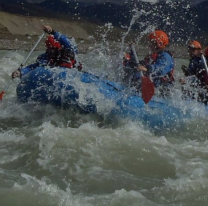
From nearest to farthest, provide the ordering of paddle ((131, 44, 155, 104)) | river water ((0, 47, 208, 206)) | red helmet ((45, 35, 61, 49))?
river water ((0, 47, 208, 206)), paddle ((131, 44, 155, 104)), red helmet ((45, 35, 61, 49))

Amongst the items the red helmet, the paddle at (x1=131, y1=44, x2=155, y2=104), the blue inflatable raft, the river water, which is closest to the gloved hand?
the blue inflatable raft

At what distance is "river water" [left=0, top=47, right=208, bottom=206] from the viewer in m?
4.39

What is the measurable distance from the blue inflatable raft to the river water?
0.43 ft

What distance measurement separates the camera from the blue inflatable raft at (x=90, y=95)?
6633 millimetres

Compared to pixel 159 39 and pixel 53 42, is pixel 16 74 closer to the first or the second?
pixel 53 42

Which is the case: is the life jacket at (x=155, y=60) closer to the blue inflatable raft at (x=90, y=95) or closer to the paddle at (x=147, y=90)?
the blue inflatable raft at (x=90, y=95)

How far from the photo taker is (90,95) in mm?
6617

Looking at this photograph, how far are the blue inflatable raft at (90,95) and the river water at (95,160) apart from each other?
131 mm

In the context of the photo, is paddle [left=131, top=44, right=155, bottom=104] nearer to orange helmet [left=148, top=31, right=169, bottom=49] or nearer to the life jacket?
the life jacket

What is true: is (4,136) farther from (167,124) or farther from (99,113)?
(167,124)

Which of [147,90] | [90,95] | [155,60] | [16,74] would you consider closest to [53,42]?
[16,74]

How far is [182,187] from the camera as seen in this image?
4.67 metres

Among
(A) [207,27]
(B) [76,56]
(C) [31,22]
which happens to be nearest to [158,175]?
(B) [76,56]

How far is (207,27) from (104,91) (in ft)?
155
